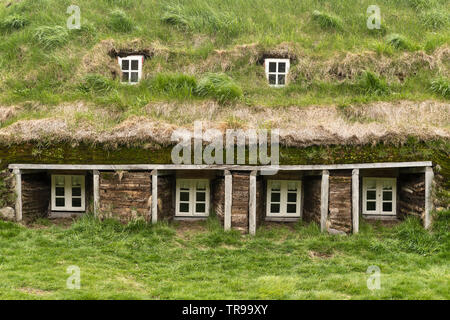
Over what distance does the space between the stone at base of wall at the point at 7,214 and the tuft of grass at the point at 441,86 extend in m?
13.9

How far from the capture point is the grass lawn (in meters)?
6.67

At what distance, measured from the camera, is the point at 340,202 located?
10133 millimetres

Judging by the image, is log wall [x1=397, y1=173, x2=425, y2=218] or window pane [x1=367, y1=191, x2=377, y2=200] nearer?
log wall [x1=397, y1=173, x2=425, y2=218]

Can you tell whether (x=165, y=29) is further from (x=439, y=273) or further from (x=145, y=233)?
(x=439, y=273)

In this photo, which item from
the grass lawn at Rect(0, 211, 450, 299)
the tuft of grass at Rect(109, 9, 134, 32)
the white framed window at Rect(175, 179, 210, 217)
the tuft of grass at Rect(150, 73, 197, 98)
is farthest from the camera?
the tuft of grass at Rect(109, 9, 134, 32)

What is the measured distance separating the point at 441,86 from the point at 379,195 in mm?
4471

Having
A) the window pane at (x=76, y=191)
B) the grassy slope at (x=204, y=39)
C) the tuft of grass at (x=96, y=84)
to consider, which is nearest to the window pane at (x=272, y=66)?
the grassy slope at (x=204, y=39)

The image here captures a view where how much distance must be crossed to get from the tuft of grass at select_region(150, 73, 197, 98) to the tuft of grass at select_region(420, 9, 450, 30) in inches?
437

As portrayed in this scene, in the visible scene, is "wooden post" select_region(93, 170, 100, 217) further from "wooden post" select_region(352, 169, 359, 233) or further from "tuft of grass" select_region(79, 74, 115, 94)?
"wooden post" select_region(352, 169, 359, 233)

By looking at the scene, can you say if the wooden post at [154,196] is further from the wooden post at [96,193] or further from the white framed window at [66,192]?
the white framed window at [66,192]

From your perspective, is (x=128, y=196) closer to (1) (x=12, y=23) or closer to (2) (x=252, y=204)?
(2) (x=252, y=204)

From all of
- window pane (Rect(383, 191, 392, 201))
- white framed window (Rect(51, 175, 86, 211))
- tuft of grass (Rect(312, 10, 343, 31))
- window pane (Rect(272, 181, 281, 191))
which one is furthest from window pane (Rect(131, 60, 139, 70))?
window pane (Rect(383, 191, 392, 201))

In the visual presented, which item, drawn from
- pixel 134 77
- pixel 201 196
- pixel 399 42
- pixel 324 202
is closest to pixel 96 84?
pixel 134 77

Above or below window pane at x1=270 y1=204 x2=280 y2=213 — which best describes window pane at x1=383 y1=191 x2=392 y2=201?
above
